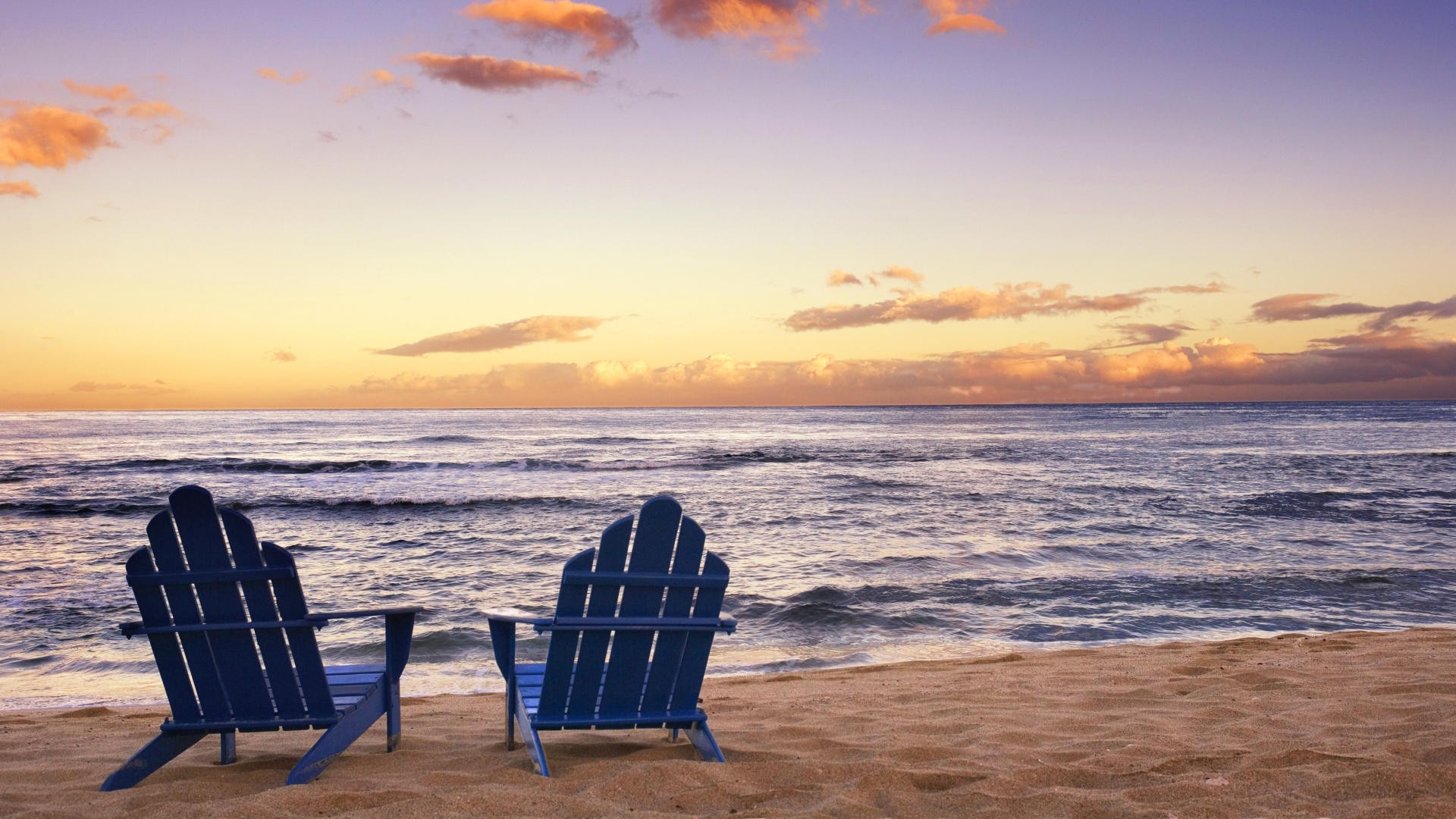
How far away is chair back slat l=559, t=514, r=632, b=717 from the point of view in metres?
3.68

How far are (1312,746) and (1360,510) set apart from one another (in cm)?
1590

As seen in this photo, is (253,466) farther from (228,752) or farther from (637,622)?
(637,622)

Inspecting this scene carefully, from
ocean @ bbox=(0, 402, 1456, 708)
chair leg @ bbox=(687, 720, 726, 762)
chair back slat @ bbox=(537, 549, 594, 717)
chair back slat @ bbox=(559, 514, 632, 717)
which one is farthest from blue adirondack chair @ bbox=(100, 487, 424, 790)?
ocean @ bbox=(0, 402, 1456, 708)

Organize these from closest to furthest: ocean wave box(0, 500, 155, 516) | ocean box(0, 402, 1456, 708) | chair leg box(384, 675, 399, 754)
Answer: chair leg box(384, 675, 399, 754)
ocean box(0, 402, 1456, 708)
ocean wave box(0, 500, 155, 516)

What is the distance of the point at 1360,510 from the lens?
16453mm

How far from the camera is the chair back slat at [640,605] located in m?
3.73

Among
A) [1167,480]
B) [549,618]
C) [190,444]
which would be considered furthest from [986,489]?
[190,444]

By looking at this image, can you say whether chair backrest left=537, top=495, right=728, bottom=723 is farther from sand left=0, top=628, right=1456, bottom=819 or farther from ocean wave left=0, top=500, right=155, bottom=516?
ocean wave left=0, top=500, right=155, bottom=516

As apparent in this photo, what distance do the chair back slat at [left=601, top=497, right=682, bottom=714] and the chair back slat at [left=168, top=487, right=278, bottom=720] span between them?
4.99 ft

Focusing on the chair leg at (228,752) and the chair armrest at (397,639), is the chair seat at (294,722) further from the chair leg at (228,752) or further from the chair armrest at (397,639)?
the chair leg at (228,752)

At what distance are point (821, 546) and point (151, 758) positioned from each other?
9.76m

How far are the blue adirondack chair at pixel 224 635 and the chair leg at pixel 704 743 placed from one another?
62.0 inches

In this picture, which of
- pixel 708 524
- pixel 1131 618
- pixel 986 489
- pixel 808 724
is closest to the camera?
pixel 808 724

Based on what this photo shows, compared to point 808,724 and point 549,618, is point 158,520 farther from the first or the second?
point 808,724
